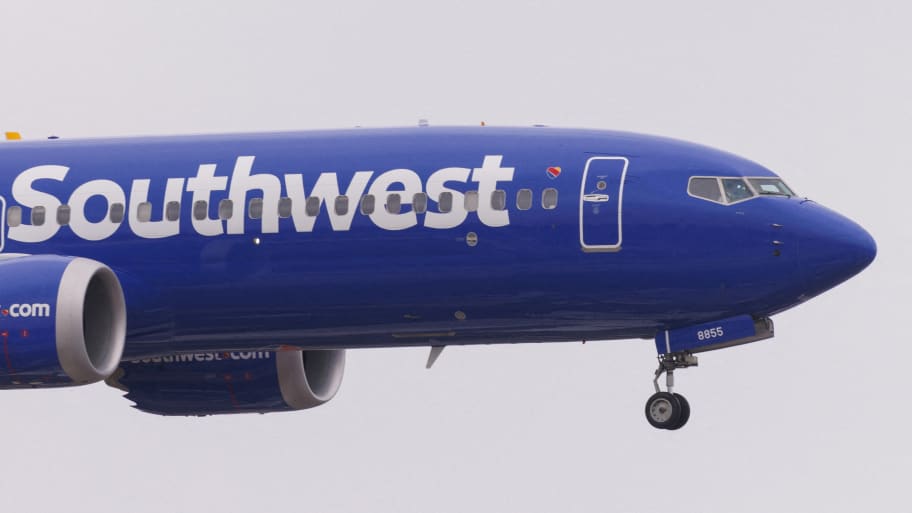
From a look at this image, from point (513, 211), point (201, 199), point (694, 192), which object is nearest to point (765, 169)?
point (694, 192)

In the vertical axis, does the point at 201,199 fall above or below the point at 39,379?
above

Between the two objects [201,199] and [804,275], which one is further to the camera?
[201,199]

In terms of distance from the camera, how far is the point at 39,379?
33562 millimetres

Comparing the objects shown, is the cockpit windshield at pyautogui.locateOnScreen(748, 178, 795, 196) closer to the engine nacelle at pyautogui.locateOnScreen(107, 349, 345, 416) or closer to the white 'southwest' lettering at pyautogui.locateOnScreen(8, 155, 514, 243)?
the white 'southwest' lettering at pyautogui.locateOnScreen(8, 155, 514, 243)

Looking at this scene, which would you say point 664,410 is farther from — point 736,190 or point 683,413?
point 736,190

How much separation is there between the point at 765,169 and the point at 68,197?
1064 cm

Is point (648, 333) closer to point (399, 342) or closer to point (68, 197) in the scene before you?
point (399, 342)

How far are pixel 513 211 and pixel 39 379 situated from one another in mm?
7290

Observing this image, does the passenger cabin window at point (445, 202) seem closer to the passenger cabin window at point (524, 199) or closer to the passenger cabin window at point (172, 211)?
the passenger cabin window at point (524, 199)

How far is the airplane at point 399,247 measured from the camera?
33.1 m

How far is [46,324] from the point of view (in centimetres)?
3328

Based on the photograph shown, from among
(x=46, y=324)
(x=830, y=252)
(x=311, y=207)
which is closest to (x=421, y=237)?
(x=311, y=207)

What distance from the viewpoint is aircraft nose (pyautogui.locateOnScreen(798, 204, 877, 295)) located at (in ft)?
107

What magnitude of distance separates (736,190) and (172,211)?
27.8ft
